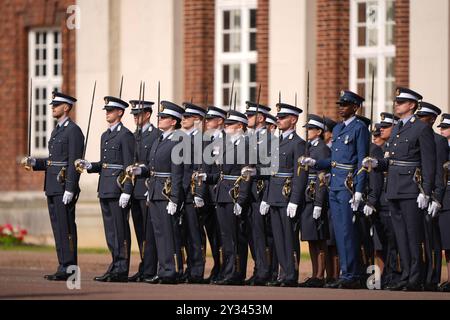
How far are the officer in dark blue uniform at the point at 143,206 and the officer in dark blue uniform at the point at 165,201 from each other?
282 mm

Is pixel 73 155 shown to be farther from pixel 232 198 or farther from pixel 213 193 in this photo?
pixel 232 198

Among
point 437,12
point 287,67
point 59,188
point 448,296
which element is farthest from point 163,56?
point 448,296

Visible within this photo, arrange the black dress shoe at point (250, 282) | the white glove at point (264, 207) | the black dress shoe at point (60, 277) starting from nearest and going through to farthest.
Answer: the white glove at point (264, 207) → the black dress shoe at point (250, 282) → the black dress shoe at point (60, 277)

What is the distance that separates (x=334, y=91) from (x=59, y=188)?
6458mm

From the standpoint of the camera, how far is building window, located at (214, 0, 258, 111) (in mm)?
24422

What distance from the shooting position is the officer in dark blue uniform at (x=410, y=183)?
16062mm

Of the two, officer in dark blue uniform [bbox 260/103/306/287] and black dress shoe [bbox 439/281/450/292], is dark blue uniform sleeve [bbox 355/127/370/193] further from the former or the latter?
black dress shoe [bbox 439/281/450/292]

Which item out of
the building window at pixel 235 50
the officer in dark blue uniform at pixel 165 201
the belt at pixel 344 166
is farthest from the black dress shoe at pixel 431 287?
the building window at pixel 235 50

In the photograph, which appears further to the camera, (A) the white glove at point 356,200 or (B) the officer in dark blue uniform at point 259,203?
(B) the officer in dark blue uniform at point 259,203

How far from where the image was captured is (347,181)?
16516mm

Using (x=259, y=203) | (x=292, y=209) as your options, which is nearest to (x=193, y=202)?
(x=259, y=203)

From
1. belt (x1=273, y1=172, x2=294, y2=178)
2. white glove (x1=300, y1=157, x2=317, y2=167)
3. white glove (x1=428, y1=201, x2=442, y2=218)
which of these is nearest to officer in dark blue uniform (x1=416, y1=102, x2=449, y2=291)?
white glove (x1=428, y1=201, x2=442, y2=218)

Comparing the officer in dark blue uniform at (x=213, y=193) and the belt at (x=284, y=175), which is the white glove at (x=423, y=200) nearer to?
the belt at (x=284, y=175)
